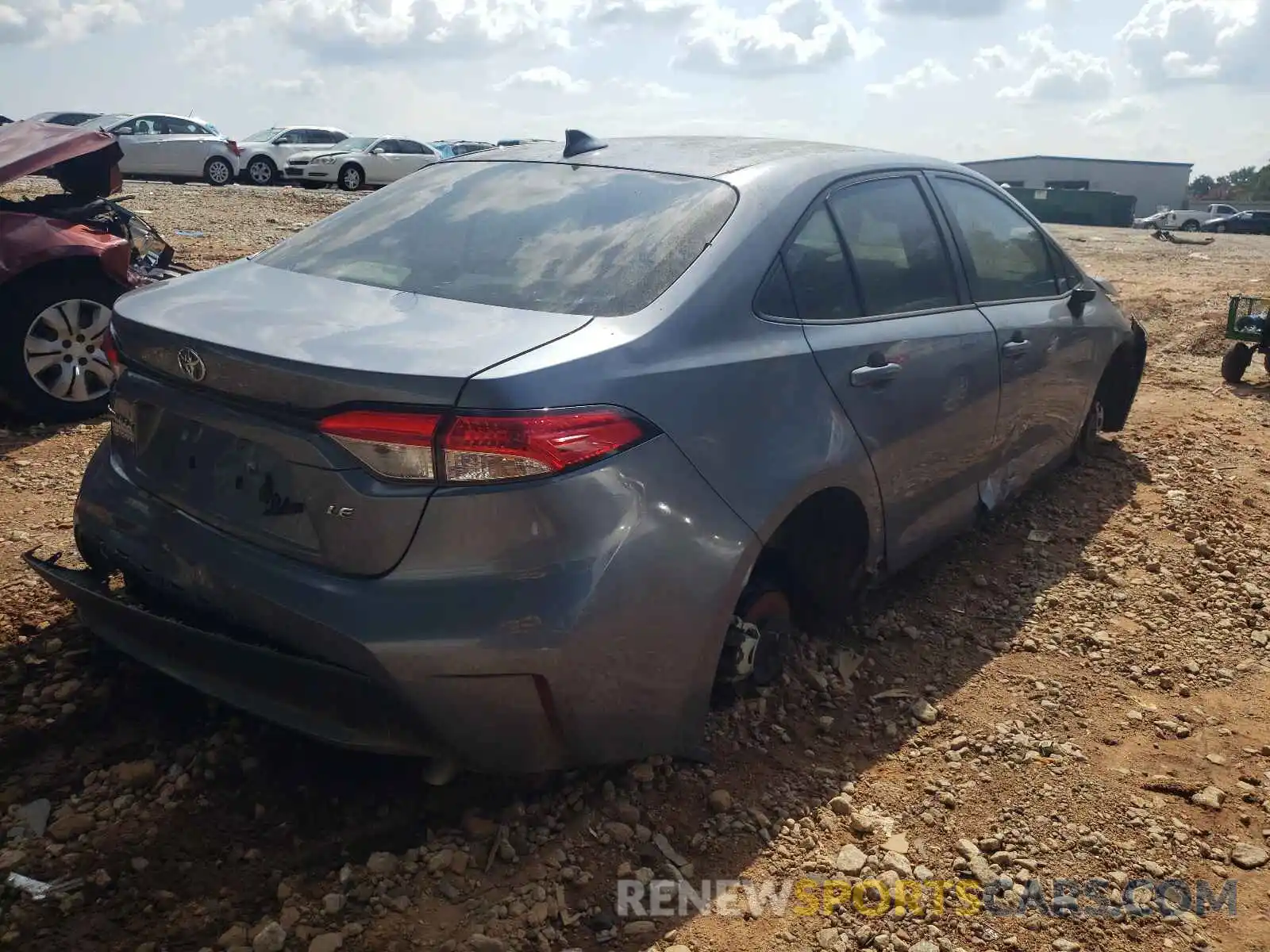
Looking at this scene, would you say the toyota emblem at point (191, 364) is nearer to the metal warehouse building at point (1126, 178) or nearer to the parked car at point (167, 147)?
the parked car at point (167, 147)

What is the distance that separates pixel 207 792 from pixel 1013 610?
113 inches

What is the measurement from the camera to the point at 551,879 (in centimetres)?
243

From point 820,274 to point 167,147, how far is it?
75.1 ft

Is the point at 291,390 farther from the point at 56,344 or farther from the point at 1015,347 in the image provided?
the point at 56,344

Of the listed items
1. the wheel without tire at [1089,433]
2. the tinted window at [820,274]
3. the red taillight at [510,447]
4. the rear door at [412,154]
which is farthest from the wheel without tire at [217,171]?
the red taillight at [510,447]

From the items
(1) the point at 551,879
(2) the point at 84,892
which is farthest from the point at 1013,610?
(2) the point at 84,892

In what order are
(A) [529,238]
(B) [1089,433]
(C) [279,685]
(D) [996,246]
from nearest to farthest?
(C) [279,685], (A) [529,238], (D) [996,246], (B) [1089,433]

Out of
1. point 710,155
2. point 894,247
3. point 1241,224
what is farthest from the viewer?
point 1241,224

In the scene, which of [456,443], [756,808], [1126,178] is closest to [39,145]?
[456,443]

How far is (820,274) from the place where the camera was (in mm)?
3084

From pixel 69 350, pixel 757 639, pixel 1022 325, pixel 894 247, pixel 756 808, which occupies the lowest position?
pixel 756 808

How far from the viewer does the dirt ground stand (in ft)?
7.63

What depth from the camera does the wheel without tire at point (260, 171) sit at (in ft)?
78.8

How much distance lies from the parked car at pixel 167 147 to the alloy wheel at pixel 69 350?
19.2 metres
